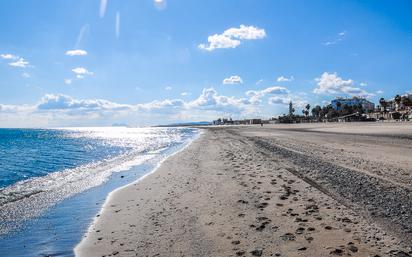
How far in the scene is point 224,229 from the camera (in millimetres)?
7168

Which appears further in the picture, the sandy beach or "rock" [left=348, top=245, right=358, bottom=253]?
the sandy beach

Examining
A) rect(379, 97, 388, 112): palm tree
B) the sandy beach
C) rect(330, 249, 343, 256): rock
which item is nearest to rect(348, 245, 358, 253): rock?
A: the sandy beach

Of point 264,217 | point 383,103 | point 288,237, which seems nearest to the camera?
point 288,237

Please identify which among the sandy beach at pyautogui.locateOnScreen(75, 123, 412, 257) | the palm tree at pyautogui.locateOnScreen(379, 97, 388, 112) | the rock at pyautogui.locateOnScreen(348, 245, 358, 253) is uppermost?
the palm tree at pyautogui.locateOnScreen(379, 97, 388, 112)

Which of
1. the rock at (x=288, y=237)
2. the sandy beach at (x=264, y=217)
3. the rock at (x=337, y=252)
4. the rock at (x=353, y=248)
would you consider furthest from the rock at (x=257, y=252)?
the rock at (x=353, y=248)

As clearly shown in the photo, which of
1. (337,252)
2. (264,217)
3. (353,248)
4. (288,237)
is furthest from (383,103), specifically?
(337,252)

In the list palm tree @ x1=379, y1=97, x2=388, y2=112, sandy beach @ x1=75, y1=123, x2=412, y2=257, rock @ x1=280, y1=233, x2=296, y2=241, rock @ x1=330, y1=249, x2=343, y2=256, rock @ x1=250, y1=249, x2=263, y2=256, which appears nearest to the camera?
rock @ x1=330, y1=249, x2=343, y2=256

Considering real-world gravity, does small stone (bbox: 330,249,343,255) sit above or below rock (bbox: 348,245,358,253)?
below

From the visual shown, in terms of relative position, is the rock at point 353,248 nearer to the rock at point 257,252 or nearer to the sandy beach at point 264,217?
the sandy beach at point 264,217

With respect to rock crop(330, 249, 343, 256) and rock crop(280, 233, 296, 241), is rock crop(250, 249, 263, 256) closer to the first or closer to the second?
rock crop(280, 233, 296, 241)

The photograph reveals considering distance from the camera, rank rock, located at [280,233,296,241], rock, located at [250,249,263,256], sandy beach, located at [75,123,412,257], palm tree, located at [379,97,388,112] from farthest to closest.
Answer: palm tree, located at [379,97,388,112]
rock, located at [280,233,296,241]
sandy beach, located at [75,123,412,257]
rock, located at [250,249,263,256]

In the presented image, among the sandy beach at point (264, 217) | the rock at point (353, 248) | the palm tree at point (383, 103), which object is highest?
the palm tree at point (383, 103)

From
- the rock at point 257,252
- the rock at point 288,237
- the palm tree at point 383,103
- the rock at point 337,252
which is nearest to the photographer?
the rock at point 337,252

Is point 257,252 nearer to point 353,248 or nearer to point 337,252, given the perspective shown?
point 337,252
